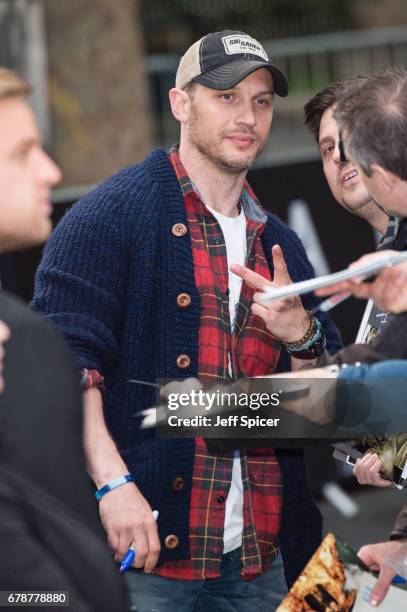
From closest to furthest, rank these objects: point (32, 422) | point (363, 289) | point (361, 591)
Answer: point (32, 422)
point (363, 289)
point (361, 591)

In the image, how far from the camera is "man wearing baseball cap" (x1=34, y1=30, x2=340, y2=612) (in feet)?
11.4

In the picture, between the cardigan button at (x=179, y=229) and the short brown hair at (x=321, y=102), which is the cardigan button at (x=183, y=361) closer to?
the cardigan button at (x=179, y=229)

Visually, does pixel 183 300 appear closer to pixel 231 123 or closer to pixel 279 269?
pixel 279 269

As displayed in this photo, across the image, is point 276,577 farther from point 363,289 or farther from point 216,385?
point 363,289

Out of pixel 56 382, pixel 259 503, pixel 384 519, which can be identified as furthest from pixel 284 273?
pixel 384 519

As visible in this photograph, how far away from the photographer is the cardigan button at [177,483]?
3.55 meters

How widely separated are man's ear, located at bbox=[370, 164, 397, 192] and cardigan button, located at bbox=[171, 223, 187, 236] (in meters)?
1.03

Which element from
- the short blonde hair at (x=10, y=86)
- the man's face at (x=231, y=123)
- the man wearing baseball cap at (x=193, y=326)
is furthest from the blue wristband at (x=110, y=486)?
the short blonde hair at (x=10, y=86)

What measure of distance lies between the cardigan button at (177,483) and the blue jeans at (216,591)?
291 millimetres

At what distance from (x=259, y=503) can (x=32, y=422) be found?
1710 millimetres

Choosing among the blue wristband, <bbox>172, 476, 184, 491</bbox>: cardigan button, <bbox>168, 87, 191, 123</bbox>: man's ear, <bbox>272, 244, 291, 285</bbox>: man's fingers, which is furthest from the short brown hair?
the blue wristband

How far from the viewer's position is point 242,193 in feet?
13.1

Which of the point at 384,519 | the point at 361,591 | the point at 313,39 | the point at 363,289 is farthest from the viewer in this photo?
the point at 313,39

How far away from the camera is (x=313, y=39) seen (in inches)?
559
